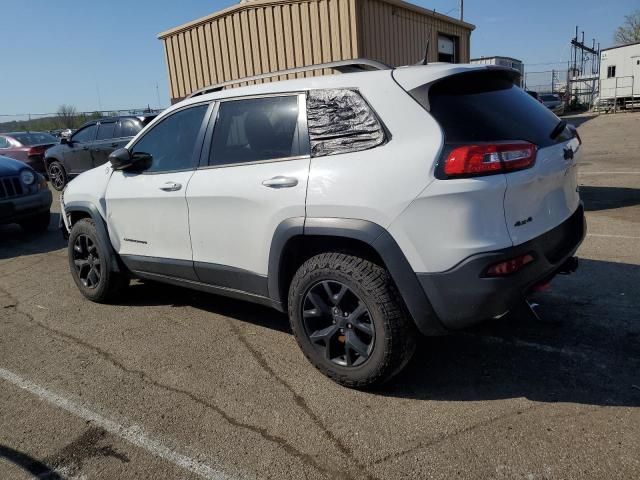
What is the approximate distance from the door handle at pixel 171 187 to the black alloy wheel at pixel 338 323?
1347mm

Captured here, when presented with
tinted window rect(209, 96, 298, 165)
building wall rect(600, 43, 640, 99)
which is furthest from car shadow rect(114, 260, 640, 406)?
building wall rect(600, 43, 640, 99)

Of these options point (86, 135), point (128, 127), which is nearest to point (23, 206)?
point (128, 127)

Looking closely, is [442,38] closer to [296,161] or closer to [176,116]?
[176,116]

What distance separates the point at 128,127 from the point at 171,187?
8.17 m

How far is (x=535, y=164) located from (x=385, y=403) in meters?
1.52

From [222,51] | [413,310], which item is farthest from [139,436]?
[222,51]

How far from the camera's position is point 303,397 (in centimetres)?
306

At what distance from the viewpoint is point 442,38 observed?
9.71 meters

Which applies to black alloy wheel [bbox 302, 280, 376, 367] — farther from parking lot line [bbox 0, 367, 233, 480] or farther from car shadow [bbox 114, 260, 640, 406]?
parking lot line [bbox 0, 367, 233, 480]

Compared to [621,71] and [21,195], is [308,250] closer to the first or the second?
[21,195]

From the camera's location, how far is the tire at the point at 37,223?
8172 mm

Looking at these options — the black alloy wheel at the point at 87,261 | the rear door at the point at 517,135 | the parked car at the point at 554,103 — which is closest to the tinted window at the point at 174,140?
the black alloy wheel at the point at 87,261

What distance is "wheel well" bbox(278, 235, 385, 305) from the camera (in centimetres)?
298

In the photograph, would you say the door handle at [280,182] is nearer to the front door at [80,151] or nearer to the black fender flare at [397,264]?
the black fender flare at [397,264]
